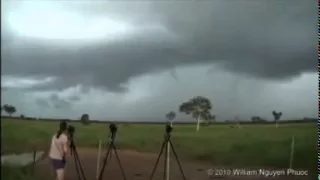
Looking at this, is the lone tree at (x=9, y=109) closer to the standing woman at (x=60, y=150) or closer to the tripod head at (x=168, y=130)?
the standing woman at (x=60, y=150)

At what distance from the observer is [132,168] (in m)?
2.54

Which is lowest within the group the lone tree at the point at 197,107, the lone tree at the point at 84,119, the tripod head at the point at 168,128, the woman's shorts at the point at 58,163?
the woman's shorts at the point at 58,163

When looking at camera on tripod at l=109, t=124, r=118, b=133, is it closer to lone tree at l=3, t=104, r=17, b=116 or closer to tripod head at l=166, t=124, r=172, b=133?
tripod head at l=166, t=124, r=172, b=133

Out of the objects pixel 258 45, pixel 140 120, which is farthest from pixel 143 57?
pixel 258 45

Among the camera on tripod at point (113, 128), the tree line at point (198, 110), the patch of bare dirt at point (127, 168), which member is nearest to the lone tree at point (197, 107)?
the tree line at point (198, 110)

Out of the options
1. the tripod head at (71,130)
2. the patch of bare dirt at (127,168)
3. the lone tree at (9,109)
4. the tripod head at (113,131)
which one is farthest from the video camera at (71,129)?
the lone tree at (9,109)

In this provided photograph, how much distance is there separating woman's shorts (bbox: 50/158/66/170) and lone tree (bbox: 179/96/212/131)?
2.64 feet

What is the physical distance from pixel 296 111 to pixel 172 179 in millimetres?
901

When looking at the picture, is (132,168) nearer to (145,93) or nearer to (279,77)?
(145,93)

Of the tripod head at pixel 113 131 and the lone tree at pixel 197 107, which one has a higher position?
the lone tree at pixel 197 107

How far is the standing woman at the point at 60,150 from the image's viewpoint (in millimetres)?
2514

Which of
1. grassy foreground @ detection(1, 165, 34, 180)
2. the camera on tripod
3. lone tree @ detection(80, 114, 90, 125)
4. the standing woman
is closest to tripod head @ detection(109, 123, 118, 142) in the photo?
the camera on tripod

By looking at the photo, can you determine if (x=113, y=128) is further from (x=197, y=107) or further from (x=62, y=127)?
(x=197, y=107)

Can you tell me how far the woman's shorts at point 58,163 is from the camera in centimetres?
253
